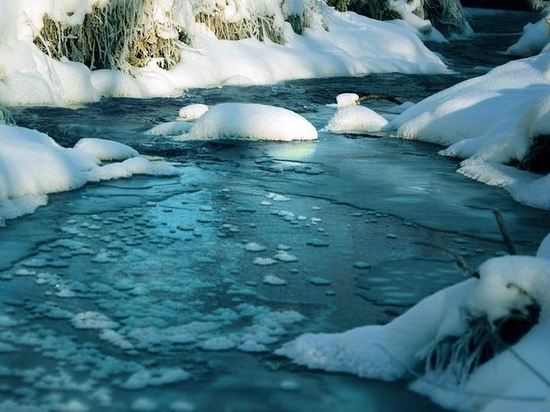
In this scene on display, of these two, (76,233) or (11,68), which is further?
(11,68)

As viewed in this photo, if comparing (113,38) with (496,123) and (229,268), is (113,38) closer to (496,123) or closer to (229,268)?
(496,123)

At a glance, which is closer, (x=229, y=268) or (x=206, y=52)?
(x=229, y=268)

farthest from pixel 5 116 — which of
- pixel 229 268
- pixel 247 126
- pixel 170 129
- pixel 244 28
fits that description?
pixel 244 28

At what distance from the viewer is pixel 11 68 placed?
8469 millimetres

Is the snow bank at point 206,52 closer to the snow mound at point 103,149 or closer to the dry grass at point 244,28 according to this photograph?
the dry grass at point 244,28

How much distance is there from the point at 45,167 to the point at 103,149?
2.75 ft

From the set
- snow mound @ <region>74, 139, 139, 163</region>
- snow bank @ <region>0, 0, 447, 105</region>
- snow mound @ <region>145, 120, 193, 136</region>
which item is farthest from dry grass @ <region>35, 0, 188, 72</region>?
snow mound @ <region>74, 139, 139, 163</region>

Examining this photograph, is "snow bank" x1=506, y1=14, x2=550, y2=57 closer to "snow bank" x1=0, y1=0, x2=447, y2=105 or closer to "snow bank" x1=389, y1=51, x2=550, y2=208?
"snow bank" x1=0, y1=0, x2=447, y2=105

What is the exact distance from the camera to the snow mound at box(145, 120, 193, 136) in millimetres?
7230

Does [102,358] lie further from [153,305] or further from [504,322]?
[504,322]

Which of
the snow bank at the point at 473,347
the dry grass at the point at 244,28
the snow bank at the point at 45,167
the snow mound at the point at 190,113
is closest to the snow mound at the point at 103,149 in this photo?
the snow bank at the point at 45,167

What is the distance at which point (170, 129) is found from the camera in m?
7.25

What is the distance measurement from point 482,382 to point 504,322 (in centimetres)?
18

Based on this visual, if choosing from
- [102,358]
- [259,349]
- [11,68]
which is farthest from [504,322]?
[11,68]
